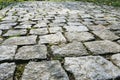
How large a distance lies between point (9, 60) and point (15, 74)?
0.35 meters

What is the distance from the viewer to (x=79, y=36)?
120 inches

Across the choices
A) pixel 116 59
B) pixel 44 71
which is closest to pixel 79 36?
pixel 116 59

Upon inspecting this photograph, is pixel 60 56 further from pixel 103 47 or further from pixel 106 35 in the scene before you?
pixel 106 35

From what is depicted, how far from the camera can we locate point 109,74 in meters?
1.71

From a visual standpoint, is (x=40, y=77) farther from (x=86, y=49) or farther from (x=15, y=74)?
(x=86, y=49)

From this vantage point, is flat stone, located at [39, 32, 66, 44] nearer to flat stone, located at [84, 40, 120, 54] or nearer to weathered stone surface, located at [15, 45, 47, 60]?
weathered stone surface, located at [15, 45, 47, 60]

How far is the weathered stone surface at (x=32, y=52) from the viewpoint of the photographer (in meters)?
2.14

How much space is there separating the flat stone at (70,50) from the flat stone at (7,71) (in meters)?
0.57

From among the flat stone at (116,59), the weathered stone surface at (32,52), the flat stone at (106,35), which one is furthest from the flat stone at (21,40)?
the flat stone at (116,59)

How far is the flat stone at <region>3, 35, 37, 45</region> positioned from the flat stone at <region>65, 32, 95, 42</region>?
555 millimetres

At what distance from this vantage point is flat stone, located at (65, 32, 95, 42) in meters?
2.87

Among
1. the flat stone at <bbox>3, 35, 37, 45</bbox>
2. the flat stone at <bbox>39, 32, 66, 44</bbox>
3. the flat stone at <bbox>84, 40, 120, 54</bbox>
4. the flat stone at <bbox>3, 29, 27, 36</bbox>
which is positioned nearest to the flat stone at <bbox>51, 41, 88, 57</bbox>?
the flat stone at <bbox>84, 40, 120, 54</bbox>

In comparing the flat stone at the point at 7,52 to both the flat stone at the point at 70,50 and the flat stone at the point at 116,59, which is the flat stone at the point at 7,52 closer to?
the flat stone at the point at 70,50

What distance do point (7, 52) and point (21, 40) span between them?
574mm
